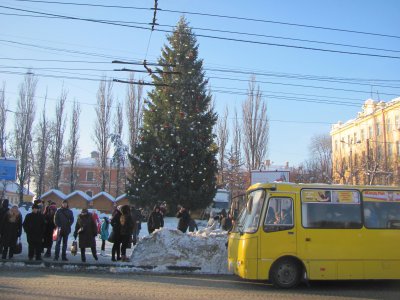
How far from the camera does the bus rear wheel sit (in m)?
10.7

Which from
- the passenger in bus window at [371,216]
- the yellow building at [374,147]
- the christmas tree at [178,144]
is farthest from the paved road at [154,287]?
the yellow building at [374,147]

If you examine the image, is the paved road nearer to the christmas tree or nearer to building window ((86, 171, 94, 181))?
the christmas tree

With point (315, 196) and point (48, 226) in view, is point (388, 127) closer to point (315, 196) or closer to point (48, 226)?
point (315, 196)

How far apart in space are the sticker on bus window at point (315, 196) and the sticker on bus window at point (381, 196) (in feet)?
3.51

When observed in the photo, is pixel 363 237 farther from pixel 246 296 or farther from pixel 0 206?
pixel 0 206

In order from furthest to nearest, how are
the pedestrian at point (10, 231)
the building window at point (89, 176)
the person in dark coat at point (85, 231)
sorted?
the building window at point (89, 176) < the person in dark coat at point (85, 231) < the pedestrian at point (10, 231)

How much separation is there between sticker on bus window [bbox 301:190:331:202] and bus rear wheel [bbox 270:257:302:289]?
1.59m

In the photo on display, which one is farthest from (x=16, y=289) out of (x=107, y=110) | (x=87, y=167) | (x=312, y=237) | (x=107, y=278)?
(x=87, y=167)

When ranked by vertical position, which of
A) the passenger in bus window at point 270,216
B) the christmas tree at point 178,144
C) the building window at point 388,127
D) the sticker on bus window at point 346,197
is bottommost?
the passenger in bus window at point 270,216

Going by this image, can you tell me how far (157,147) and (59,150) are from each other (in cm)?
2961

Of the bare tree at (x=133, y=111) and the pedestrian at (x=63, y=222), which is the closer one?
the pedestrian at (x=63, y=222)

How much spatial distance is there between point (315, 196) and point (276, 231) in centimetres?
143

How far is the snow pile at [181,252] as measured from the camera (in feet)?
45.4

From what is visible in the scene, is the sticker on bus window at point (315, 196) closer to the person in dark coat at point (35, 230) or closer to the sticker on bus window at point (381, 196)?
the sticker on bus window at point (381, 196)
